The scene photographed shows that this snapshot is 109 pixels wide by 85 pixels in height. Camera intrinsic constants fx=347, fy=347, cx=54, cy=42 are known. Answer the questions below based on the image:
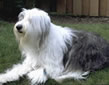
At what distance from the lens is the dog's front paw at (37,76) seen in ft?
14.6

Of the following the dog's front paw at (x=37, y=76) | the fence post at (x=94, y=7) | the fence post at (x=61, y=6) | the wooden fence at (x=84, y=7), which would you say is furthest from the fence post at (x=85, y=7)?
the dog's front paw at (x=37, y=76)

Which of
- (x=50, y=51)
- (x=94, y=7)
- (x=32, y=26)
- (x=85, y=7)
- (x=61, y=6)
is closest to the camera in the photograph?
(x=32, y=26)

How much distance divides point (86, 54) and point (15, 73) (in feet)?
3.29

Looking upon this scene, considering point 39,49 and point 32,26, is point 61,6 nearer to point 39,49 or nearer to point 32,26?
point 39,49

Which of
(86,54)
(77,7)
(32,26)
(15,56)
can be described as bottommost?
(15,56)

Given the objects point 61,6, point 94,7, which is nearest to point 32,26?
point 94,7

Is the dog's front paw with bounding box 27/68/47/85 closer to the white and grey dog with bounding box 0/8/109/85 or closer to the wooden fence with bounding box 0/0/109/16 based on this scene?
the white and grey dog with bounding box 0/8/109/85

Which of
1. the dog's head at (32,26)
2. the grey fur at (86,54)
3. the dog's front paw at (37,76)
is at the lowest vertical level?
the dog's front paw at (37,76)

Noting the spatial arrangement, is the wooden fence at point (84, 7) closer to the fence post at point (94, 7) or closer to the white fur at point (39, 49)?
the fence post at point (94, 7)

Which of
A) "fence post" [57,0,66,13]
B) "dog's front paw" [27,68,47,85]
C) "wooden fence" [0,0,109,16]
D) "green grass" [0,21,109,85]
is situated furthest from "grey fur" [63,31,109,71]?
"fence post" [57,0,66,13]

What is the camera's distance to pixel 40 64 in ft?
15.4

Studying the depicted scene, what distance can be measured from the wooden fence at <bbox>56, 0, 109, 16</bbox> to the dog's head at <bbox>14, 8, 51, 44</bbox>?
5269 mm

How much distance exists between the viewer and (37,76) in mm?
4496

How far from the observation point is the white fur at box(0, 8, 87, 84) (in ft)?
14.7
